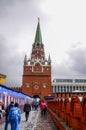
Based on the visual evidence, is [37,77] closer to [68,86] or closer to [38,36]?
[38,36]

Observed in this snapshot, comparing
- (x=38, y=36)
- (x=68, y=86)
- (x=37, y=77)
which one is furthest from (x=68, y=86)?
(x=37, y=77)

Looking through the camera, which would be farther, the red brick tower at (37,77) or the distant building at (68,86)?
the distant building at (68,86)

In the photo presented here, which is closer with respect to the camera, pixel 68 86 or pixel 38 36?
pixel 38 36

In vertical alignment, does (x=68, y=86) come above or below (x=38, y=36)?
below

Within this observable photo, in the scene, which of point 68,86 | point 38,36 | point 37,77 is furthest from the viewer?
point 68,86

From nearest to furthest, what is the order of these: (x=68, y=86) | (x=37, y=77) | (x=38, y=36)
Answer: (x=37, y=77), (x=38, y=36), (x=68, y=86)

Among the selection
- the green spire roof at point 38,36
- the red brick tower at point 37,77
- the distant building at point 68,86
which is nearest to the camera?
the red brick tower at point 37,77

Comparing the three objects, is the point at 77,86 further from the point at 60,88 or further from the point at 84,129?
the point at 84,129

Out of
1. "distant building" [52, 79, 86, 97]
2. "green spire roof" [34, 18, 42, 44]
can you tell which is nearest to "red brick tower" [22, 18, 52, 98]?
"green spire roof" [34, 18, 42, 44]

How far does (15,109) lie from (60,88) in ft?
312

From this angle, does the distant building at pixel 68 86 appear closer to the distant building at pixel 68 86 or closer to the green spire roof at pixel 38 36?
the distant building at pixel 68 86

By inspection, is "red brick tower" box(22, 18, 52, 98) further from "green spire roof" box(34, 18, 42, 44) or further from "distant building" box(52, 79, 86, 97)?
"distant building" box(52, 79, 86, 97)

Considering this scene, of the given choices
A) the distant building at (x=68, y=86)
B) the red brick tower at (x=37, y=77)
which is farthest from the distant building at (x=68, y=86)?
the red brick tower at (x=37, y=77)

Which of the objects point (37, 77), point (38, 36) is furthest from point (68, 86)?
point (37, 77)
